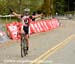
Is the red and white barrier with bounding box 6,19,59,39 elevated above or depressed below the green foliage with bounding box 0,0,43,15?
above

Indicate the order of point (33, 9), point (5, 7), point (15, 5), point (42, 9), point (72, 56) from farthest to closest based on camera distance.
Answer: point (42, 9), point (33, 9), point (15, 5), point (5, 7), point (72, 56)

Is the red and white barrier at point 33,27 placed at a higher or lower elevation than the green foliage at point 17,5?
higher

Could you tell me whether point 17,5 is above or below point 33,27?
below

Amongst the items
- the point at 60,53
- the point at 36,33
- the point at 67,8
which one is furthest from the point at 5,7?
the point at 67,8

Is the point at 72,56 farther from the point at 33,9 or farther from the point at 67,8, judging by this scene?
the point at 67,8

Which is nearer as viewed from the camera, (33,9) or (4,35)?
(4,35)

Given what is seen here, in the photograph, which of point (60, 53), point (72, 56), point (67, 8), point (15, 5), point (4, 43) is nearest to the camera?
point (72, 56)

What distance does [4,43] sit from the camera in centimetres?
2341

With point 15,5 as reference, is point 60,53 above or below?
above

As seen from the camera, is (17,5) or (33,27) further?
(17,5)

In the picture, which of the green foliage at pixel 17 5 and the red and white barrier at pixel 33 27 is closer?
the red and white barrier at pixel 33 27

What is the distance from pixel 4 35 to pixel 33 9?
140ft

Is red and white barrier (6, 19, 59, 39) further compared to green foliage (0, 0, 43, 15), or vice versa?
green foliage (0, 0, 43, 15)

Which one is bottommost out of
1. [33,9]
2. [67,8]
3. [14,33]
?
[67,8]
